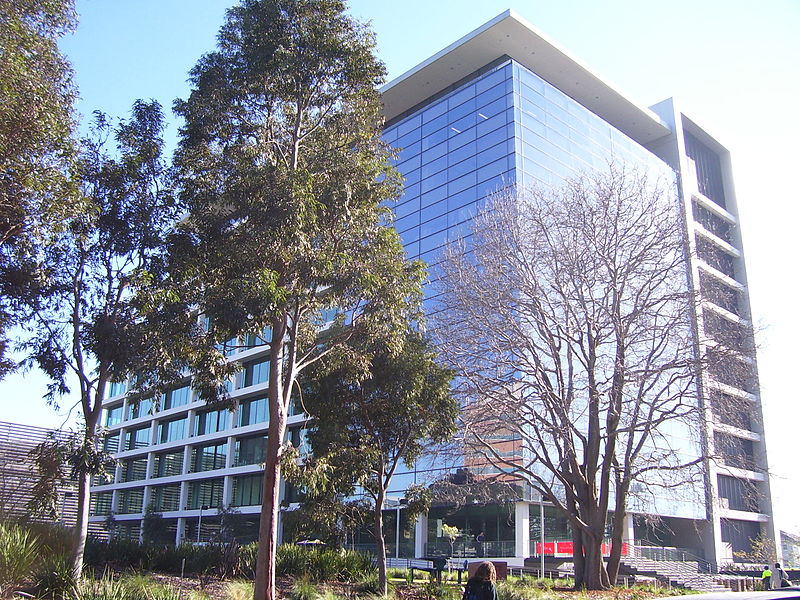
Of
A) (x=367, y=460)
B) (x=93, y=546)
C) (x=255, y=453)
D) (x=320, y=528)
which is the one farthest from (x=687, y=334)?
(x=255, y=453)

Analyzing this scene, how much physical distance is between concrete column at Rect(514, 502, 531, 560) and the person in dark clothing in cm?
3097

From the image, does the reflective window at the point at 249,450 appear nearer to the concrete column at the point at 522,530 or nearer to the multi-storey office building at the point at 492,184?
the multi-storey office building at the point at 492,184

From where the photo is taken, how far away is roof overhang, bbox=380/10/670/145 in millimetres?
45750

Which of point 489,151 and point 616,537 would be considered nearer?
point 616,537

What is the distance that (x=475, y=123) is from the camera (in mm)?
46594

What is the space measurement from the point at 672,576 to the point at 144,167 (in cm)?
3200

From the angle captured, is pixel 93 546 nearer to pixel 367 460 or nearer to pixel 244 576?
pixel 244 576

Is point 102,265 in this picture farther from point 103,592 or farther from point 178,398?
point 178,398

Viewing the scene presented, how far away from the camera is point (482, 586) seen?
10.1 m

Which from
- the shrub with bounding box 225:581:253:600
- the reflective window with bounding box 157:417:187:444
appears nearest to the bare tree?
the shrub with bounding box 225:581:253:600

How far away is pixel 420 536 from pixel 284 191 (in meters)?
34.2

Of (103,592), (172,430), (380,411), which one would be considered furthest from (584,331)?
(172,430)

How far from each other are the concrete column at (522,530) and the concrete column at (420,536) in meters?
6.32

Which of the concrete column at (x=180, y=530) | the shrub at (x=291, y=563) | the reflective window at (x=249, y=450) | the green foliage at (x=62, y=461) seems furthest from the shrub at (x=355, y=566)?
the concrete column at (x=180, y=530)
